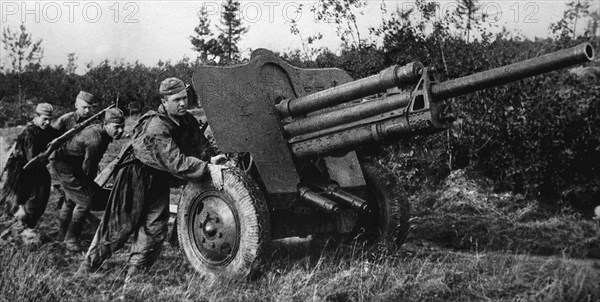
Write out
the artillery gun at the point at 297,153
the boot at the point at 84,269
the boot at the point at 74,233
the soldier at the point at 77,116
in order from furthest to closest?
the soldier at the point at 77,116, the boot at the point at 74,233, the boot at the point at 84,269, the artillery gun at the point at 297,153

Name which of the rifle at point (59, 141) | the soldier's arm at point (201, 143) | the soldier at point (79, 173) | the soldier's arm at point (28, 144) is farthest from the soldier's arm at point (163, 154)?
the soldier's arm at point (28, 144)

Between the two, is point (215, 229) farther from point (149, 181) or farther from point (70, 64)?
point (70, 64)

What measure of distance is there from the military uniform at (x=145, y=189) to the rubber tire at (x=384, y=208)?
5.50 ft

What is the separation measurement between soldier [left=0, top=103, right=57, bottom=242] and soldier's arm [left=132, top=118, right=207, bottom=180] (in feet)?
10.2

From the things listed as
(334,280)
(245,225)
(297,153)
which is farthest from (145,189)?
(334,280)

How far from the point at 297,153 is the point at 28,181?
4.27 m

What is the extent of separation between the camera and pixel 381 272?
5.20m

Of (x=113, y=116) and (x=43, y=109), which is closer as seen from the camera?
(x=113, y=116)

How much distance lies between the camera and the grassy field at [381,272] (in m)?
4.59

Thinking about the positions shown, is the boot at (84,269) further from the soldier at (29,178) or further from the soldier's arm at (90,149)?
the soldier at (29,178)

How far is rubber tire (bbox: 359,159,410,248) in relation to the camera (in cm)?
605

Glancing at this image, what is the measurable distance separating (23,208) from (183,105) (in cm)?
353

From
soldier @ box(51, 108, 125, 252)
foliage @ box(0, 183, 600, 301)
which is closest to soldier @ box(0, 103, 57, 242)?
soldier @ box(51, 108, 125, 252)

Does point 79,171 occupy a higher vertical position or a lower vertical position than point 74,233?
higher
